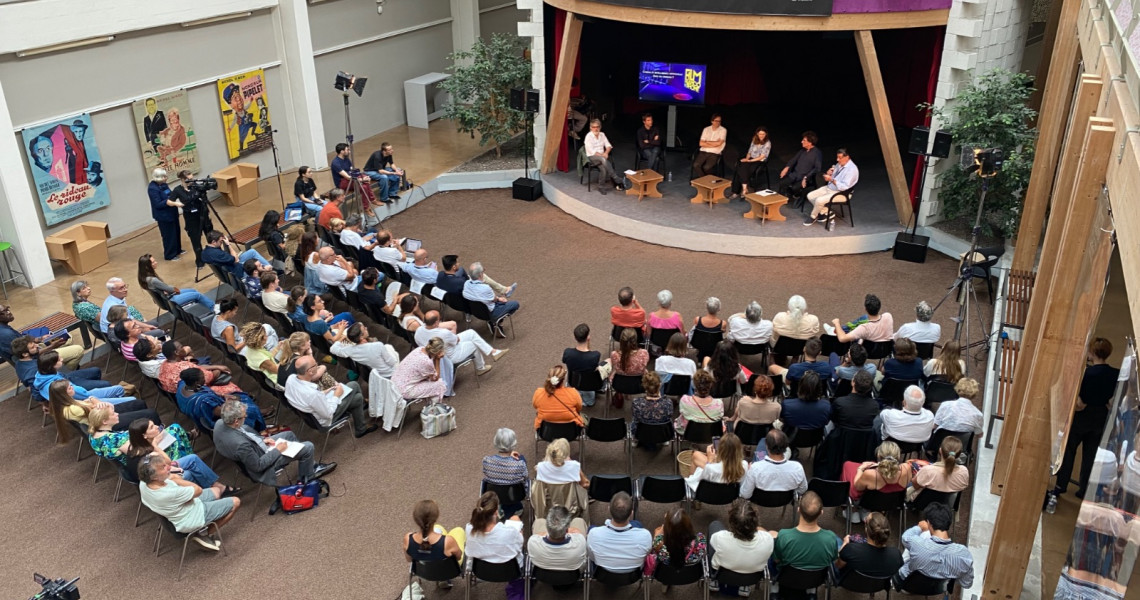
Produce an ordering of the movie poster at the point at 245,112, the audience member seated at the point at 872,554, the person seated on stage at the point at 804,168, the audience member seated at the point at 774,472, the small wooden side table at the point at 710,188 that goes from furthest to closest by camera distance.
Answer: the movie poster at the point at 245,112 → the small wooden side table at the point at 710,188 → the person seated on stage at the point at 804,168 → the audience member seated at the point at 774,472 → the audience member seated at the point at 872,554

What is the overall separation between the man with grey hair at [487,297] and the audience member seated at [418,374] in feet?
4.62

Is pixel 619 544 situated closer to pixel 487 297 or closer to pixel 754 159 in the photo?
pixel 487 297

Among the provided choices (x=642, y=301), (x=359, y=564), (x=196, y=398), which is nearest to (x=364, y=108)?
(x=642, y=301)

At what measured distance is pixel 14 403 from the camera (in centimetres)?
882

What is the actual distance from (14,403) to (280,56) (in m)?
7.60

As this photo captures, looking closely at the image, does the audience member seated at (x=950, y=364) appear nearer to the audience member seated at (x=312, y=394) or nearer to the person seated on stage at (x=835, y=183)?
the person seated on stage at (x=835, y=183)

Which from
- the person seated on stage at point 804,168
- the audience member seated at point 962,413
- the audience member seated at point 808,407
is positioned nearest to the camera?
the audience member seated at point 962,413

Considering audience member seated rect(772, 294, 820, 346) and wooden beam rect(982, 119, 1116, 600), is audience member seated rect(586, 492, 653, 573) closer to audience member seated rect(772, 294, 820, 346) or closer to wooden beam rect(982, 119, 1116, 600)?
wooden beam rect(982, 119, 1116, 600)

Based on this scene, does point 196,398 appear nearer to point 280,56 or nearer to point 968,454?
point 968,454

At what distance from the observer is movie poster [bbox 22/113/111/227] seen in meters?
11.0

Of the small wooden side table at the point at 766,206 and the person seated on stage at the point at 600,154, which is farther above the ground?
the person seated on stage at the point at 600,154

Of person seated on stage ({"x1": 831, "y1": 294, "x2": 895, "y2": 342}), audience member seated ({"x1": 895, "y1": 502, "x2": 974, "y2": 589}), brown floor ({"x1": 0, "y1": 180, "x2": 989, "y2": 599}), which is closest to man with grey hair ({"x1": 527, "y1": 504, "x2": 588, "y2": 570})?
brown floor ({"x1": 0, "y1": 180, "x2": 989, "y2": 599})

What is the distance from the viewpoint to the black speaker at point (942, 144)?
35.6 feet

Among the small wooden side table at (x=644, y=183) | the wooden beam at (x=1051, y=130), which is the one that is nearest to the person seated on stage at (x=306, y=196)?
the small wooden side table at (x=644, y=183)
